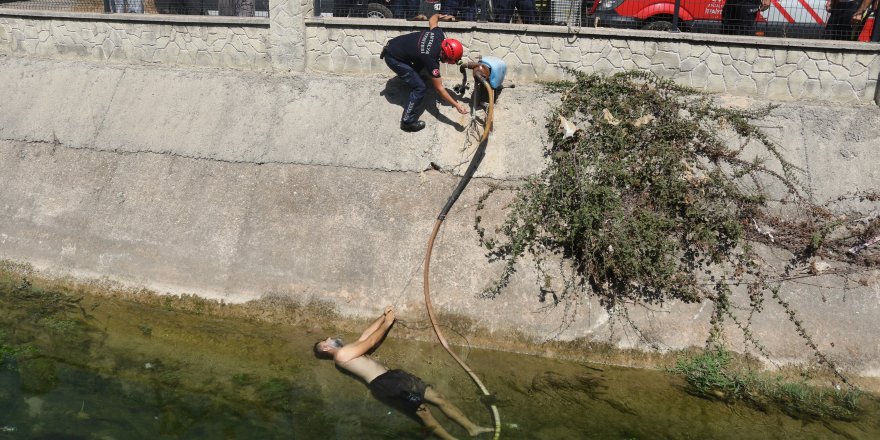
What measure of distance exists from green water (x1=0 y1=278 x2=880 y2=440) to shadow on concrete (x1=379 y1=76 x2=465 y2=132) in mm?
2958

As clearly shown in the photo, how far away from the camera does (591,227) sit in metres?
7.95

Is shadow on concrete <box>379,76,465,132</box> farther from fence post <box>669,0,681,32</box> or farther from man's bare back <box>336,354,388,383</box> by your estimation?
man's bare back <box>336,354,388,383</box>

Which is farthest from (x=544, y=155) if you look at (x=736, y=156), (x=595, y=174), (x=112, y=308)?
(x=112, y=308)

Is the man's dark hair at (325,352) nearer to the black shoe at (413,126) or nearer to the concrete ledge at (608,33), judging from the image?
the black shoe at (413,126)

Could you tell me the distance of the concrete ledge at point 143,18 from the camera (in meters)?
10.2

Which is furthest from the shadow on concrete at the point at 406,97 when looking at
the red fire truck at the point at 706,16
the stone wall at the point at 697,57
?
the red fire truck at the point at 706,16

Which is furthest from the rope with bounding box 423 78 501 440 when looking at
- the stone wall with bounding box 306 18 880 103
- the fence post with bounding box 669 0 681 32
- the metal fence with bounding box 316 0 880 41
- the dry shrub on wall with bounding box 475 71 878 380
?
the fence post with bounding box 669 0 681 32

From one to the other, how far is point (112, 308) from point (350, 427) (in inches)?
138

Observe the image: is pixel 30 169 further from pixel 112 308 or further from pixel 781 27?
pixel 781 27

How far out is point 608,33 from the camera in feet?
30.9

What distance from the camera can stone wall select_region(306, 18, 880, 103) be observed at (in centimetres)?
914

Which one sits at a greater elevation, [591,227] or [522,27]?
[522,27]

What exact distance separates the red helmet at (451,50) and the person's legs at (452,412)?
13.0 feet

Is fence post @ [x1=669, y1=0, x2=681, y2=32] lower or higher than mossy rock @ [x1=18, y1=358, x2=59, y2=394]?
higher
